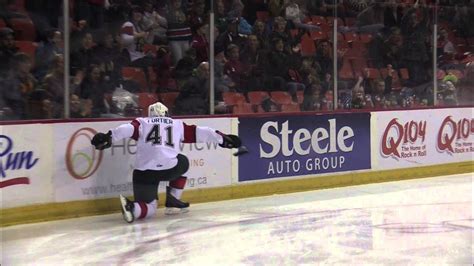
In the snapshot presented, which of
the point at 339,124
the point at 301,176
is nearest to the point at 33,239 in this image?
the point at 301,176

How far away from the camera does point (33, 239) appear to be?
504 cm

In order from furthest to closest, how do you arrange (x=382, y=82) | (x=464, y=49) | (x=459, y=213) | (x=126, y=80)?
(x=464, y=49), (x=382, y=82), (x=126, y=80), (x=459, y=213)

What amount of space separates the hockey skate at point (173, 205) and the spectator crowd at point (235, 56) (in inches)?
40.1

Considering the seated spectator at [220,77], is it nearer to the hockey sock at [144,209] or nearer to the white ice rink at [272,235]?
the white ice rink at [272,235]

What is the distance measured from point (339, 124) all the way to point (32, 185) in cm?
401

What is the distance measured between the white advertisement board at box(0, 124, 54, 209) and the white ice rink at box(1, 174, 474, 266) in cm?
28

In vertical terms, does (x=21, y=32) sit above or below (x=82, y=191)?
above

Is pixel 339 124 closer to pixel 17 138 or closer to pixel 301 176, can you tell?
pixel 301 176

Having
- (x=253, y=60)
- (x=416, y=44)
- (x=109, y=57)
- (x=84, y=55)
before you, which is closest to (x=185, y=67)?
(x=109, y=57)

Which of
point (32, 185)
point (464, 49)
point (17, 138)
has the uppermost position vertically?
point (464, 49)

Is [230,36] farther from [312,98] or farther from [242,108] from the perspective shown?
[312,98]

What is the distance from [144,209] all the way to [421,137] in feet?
15.5

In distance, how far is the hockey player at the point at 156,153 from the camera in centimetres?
581

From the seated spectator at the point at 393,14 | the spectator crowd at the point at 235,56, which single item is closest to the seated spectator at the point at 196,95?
the spectator crowd at the point at 235,56
